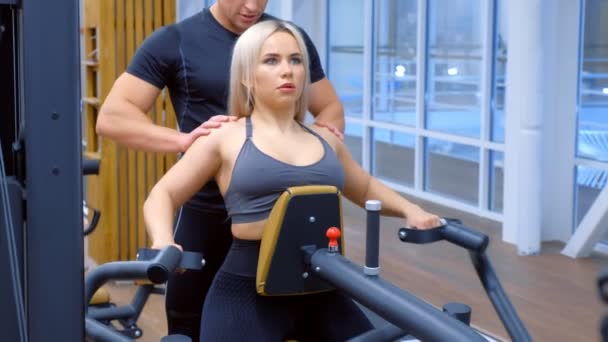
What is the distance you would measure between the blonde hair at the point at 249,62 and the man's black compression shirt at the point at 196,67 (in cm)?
24

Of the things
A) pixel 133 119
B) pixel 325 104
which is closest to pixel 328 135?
pixel 325 104

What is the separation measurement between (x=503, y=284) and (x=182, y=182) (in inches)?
136

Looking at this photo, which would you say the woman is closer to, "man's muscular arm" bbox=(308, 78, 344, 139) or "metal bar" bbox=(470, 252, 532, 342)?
"metal bar" bbox=(470, 252, 532, 342)

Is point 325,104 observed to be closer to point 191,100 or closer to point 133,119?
point 191,100

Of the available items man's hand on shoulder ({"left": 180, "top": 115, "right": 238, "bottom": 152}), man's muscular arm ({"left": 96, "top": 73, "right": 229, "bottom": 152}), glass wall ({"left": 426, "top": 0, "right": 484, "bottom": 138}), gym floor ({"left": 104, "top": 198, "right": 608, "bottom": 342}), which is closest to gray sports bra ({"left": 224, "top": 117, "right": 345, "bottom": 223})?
man's hand on shoulder ({"left": 180, "top": 115, "right": 238, "bottom": 152})

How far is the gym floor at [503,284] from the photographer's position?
14.7ft

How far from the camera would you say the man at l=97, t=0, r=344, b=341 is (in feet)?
7.93

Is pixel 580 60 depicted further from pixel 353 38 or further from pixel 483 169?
pixel 353 38

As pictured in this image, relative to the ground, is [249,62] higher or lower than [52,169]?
higher

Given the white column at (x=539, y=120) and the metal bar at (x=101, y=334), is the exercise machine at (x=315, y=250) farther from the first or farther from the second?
the white column at (x=539, y=120)

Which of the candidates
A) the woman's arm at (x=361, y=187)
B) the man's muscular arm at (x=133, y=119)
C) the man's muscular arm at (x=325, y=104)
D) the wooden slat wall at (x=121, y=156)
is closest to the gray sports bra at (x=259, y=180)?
the woman's arm at (x=361, y=187)

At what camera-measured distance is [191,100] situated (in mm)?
2463

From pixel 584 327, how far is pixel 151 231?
3.00m

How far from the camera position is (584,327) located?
443 centimetres
